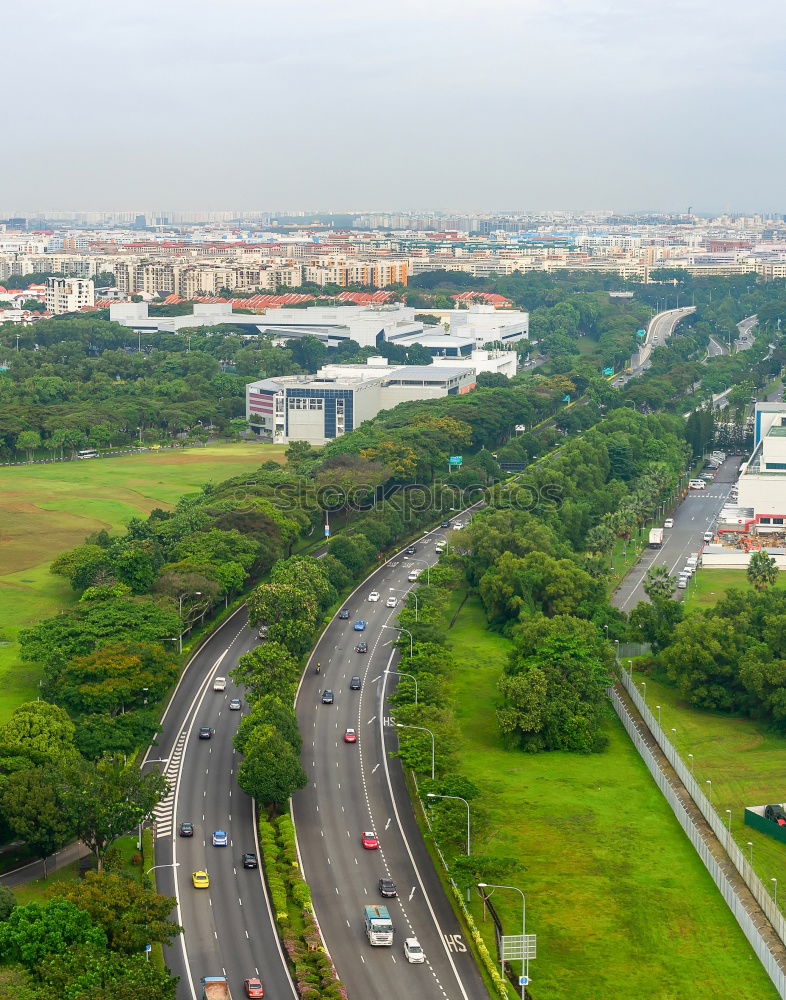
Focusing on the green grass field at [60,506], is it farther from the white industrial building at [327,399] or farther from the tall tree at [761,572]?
the tall tree at [761,572]

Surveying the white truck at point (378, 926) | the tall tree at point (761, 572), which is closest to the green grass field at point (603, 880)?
the white truck at point (378, 926)

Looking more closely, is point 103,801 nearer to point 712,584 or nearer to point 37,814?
point 37,814

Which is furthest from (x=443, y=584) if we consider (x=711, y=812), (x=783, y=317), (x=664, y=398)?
(x=783, y=317)

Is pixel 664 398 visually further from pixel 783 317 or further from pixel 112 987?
pixel 112 987

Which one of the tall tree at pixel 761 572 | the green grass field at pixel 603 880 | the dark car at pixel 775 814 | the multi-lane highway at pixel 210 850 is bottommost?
the green grass field at pixel 603 880

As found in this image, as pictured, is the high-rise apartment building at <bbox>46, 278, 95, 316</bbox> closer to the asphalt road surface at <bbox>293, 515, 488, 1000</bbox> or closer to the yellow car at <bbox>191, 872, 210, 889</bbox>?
the asphalt road surface at <bbox>293, 515, 488, 1000</bbox>

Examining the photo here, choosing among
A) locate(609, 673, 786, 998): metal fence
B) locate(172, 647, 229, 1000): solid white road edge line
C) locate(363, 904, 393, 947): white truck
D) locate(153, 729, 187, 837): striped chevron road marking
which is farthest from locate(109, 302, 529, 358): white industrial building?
Answer: locate(363, 904, 393, 947): white truck
